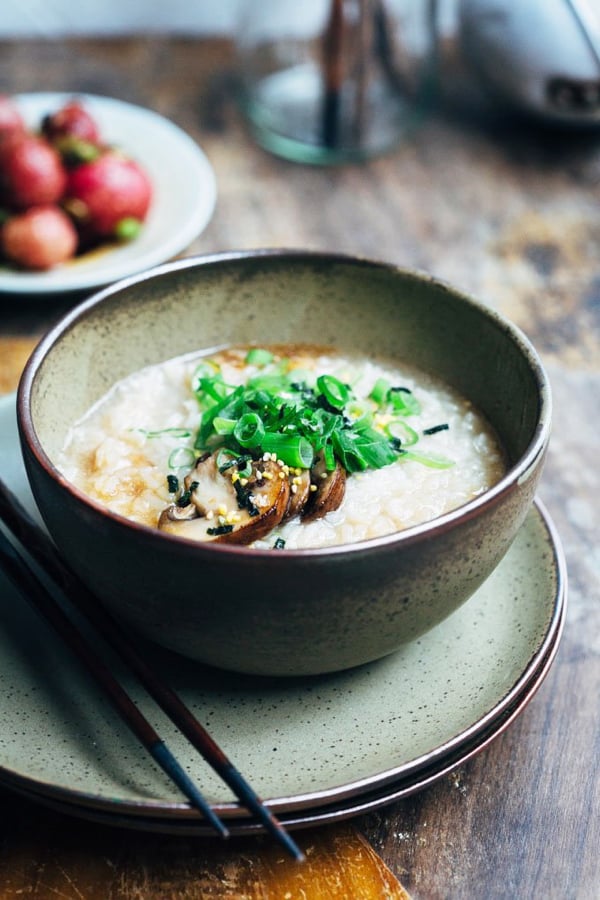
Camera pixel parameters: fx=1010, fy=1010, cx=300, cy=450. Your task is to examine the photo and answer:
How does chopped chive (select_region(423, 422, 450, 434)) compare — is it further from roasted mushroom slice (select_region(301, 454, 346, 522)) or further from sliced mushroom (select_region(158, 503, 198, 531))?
sliced mushroom (select_region(158, 503, 198, 531))

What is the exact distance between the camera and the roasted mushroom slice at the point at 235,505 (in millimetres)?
1367

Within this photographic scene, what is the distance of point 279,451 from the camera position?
57.3 inches

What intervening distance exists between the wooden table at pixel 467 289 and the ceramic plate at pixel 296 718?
12cm

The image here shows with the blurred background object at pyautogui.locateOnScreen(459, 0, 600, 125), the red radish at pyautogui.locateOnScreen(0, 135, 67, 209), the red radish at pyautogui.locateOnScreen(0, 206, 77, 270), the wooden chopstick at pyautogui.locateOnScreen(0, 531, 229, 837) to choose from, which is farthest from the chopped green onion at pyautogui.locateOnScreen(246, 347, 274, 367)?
the blurred background object at pyautogui.locateOnScreen(459, 0, 600, 125)

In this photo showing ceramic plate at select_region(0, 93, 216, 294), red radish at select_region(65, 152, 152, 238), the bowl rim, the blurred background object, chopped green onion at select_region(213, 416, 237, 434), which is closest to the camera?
the bowl rim

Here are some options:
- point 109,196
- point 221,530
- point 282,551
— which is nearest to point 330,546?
point 282,551

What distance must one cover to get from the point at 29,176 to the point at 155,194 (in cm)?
35

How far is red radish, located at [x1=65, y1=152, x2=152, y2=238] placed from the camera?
2740 mm

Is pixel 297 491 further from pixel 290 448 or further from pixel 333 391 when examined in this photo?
pixel 333 391

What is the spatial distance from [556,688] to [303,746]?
1.57 ft

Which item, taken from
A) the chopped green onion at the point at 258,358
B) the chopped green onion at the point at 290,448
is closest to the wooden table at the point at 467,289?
the chopped green onion at the point at 290,448

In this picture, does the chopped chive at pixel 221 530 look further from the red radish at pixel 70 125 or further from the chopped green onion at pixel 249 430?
the red radish at pixel 70 125

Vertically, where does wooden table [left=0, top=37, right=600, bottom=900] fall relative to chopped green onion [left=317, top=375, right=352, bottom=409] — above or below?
below

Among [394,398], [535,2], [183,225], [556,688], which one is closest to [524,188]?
[535,2]
